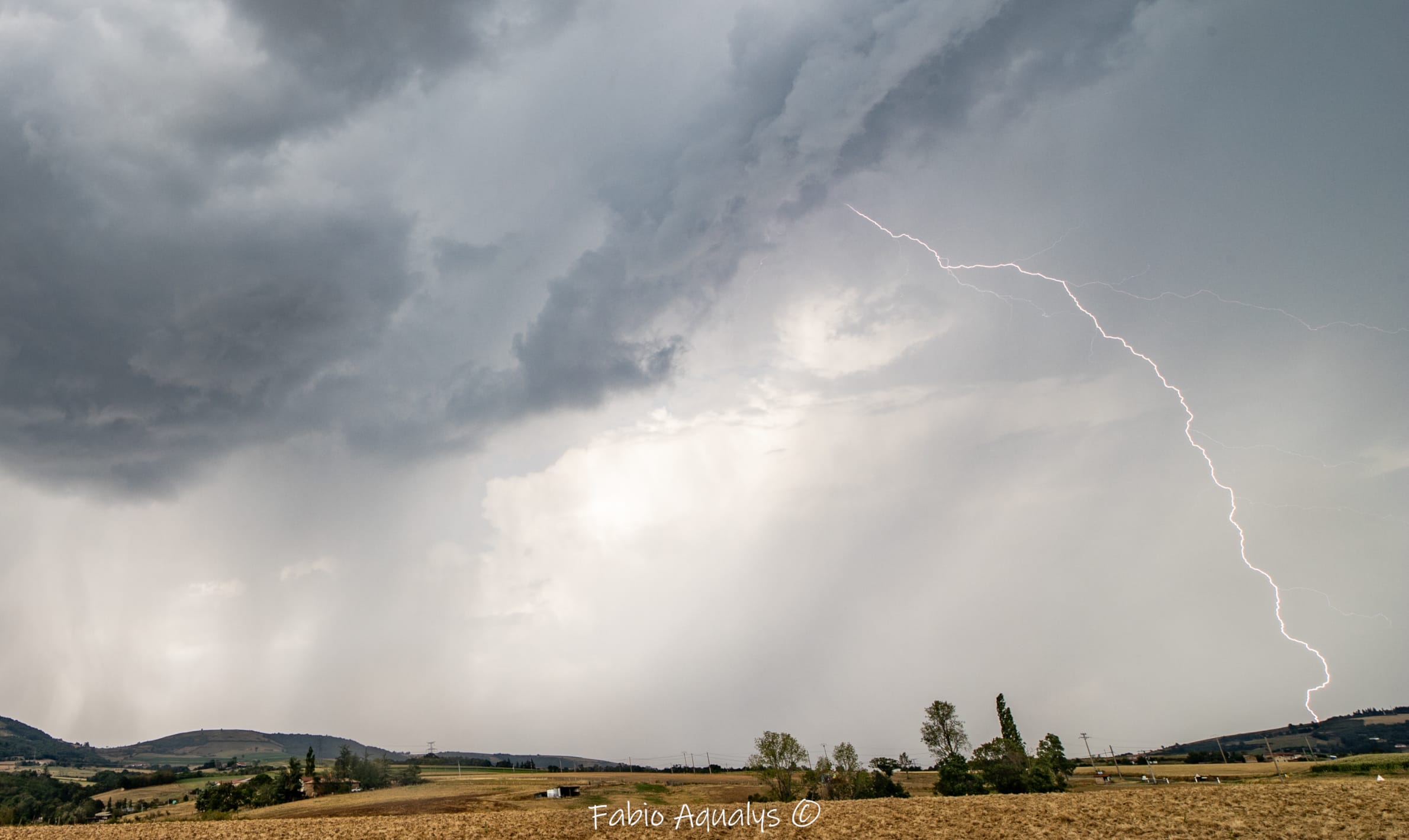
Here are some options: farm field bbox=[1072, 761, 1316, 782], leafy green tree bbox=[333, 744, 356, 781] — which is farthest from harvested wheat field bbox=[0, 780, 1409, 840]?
leafy green tree bbox=[333, 744, 356, 781]

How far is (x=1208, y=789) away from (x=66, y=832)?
71.1 m

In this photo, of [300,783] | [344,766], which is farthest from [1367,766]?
[344,766]

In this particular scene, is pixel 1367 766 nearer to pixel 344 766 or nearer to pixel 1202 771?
pixel 1202 771

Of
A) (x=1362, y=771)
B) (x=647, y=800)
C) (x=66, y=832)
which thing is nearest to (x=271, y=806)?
(x=66, y=832)

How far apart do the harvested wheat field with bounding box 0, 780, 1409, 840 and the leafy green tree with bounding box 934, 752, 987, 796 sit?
2714cm

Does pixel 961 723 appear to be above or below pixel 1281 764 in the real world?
above

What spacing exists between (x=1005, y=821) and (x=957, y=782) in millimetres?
38019

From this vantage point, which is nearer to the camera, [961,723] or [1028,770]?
[1028,770]

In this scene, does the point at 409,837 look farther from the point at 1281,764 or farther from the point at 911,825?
the point at 1281,764

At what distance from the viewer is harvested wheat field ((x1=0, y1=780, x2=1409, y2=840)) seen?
1205 inches

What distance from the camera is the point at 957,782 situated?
67438 mm

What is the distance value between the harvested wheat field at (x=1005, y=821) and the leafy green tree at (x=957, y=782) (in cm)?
2714

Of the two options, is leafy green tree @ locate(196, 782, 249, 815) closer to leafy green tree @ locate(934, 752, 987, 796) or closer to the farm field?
leafy green tree @ locate(934, 752, 987, 796)

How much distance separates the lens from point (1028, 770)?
6931 cm
